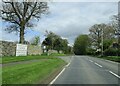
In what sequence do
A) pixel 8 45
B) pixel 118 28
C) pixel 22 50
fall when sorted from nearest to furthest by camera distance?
pixel 8 45 → pixel 22 50 → pixel 118 28

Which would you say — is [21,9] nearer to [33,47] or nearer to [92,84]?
[33,47]

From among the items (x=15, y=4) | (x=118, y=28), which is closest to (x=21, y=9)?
(x=15, y=4)

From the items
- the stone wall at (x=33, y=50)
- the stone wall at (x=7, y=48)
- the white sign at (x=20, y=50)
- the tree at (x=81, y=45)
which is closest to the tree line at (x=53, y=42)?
the tree at (x=81, y=45)

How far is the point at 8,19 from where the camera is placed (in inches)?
2275

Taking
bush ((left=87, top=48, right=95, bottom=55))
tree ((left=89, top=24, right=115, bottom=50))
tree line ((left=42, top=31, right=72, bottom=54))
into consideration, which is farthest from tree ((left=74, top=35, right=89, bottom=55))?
tree ((left=89, top=24, right=115, bottom=50))

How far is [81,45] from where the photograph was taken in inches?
6235

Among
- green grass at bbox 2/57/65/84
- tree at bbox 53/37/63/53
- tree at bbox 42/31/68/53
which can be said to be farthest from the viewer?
tree at bbox 53/37/63/53

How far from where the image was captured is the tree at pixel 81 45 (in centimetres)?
15593

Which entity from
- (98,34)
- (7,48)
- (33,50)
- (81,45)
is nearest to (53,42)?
(81,45)

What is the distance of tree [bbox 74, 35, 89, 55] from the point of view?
156m

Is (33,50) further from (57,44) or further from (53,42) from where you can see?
(57,44)

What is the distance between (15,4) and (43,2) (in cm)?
592

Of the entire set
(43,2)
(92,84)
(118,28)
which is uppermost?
(43,2)

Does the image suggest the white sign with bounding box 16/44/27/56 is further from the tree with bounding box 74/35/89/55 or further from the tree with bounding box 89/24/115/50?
the tree with bounding box 74/35/89/55
